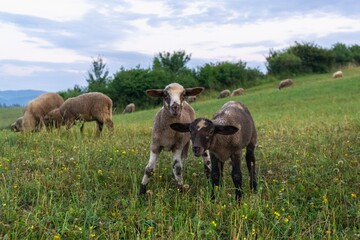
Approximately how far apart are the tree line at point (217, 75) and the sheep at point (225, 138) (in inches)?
1580

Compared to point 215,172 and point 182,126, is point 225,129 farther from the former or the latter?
point 215,172

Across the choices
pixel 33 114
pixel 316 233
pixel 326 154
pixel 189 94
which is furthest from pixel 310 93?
pixel 316 233

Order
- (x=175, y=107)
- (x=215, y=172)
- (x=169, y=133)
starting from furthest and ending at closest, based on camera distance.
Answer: (x=169, y=133) → (x=175, y=107) → (x=215, y=172)

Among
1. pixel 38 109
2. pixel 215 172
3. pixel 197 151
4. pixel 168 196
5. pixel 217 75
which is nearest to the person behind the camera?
pixel 197 151

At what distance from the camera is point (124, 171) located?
24.9 feet

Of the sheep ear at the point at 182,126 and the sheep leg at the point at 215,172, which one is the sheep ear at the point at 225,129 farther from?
the sheep leg at the point at 215,172

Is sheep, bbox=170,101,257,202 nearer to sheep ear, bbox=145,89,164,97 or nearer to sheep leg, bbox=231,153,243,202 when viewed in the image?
sheep leg, bbox=231,153,243,202

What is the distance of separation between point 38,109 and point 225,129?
37.8 ft

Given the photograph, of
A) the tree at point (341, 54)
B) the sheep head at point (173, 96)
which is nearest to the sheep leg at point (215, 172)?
the sheep head at point (173, 96)

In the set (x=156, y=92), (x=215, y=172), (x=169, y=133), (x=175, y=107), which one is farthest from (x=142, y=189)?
(x=156, y=92)

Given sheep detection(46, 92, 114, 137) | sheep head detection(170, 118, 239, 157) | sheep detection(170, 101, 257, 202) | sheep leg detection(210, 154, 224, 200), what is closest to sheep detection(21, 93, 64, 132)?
sheep detection(46, 92, 114, 137)

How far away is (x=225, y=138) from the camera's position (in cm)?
644

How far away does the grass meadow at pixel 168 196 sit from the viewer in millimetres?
5000

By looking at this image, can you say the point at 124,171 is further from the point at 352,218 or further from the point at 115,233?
the point at 352,218
